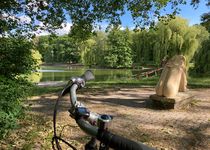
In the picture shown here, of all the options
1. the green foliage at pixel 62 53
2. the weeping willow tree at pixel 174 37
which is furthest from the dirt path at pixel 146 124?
the green foliage at pixel 62 53

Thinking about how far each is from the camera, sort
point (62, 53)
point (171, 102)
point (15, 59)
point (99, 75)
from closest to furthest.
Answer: point (15, 59) < point (171, 102) < point (99, 75) < point (62, 53)

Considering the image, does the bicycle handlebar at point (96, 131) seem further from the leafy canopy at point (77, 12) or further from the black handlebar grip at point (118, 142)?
the leafy canopy at point (77, 12)

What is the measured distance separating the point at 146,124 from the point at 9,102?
321cm

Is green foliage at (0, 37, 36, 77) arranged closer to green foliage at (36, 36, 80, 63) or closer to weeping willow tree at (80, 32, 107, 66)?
weeping willow tree at (80, 32, 107, 66)

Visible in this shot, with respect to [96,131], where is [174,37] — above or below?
above

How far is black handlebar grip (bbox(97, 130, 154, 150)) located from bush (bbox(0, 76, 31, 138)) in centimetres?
385

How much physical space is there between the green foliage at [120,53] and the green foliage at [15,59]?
63.0m

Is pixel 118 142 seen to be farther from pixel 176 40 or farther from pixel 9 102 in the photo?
pixel 176 40

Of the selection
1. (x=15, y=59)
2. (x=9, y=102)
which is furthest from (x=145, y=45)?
(x=9, y=102)

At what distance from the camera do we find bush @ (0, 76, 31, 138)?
16.1 ft

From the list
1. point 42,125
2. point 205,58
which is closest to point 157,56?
point 205,58

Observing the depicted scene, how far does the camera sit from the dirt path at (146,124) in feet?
18.9

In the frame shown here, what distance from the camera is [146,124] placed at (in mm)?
6918

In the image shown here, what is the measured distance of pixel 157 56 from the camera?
42500 millimetres
